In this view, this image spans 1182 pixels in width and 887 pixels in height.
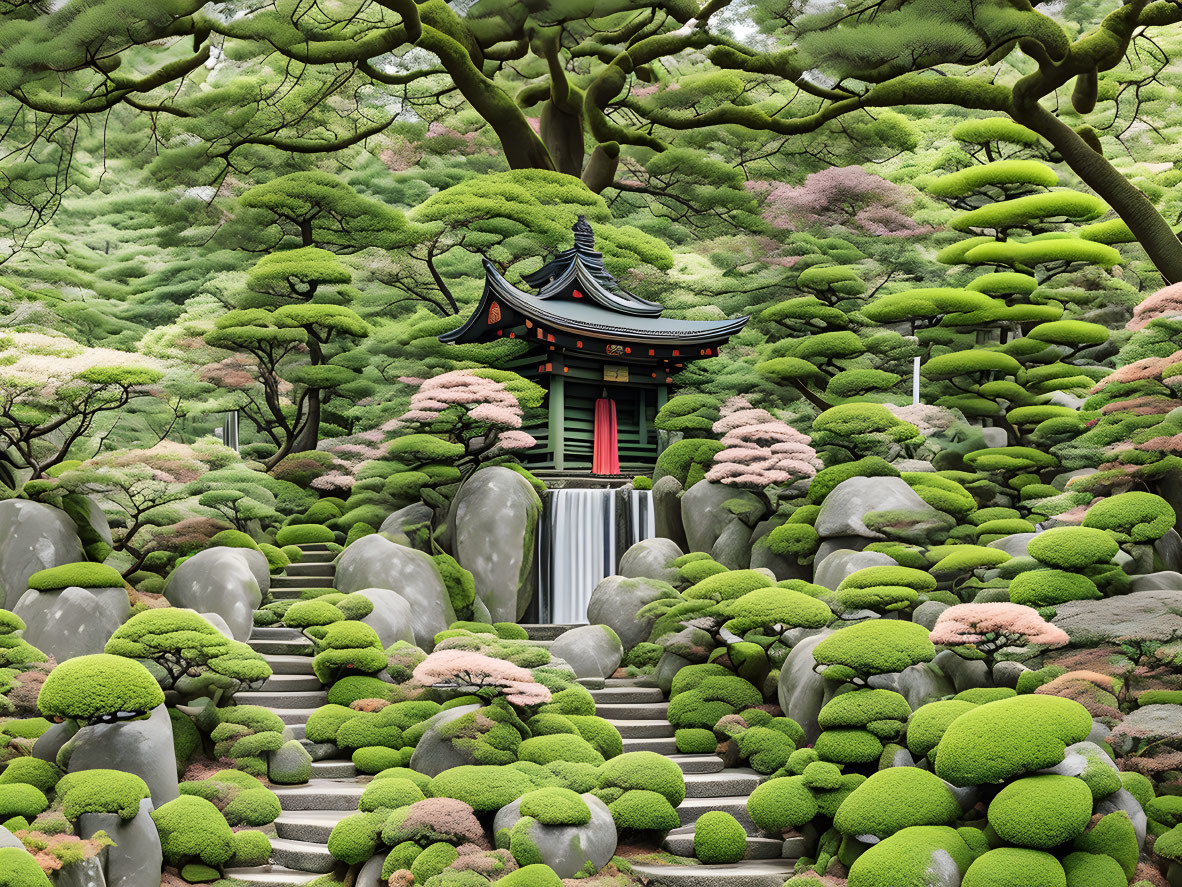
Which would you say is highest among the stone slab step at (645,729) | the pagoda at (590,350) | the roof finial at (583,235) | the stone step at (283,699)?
the roof finial at (583,235)

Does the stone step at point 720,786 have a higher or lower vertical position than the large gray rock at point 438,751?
lower

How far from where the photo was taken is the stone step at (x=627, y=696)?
12.8 m

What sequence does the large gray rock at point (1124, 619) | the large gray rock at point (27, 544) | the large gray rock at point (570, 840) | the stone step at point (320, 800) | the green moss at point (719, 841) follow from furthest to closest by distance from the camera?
the large gray rock at point (27, 544) → the stone step at point (320, 800) → the green moss at point (719, 841) → the large gray rock at point (1124, 619) → the large gray rock at point (570, 840)

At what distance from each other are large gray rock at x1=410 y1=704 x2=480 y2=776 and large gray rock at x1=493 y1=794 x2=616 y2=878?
1.26 m

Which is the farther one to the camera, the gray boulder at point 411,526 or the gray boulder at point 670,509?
the gray boulder at point 670,509

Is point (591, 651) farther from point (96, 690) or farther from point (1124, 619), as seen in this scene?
point (1124, 619)

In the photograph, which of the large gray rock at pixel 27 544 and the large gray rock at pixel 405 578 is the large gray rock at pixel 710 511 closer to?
the large gray rock at pixel 405 578

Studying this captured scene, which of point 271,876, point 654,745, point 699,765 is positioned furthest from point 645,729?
point 271,876

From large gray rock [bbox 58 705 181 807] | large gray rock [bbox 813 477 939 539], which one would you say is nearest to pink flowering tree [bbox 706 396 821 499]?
large gray rock [bbox 813 477 939 539]

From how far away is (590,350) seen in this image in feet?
63.1

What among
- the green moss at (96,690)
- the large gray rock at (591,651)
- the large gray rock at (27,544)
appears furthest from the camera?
the large gray rock at (591,651)

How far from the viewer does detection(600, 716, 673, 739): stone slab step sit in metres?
12.0

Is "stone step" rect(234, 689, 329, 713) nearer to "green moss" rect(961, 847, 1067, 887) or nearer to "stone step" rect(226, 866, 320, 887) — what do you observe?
"stone step" rect(226, 866, 320, 887)

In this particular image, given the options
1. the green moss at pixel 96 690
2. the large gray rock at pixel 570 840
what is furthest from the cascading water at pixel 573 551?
the green moss at pixel 96 690
